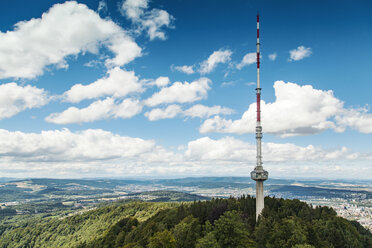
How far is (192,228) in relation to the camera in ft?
323

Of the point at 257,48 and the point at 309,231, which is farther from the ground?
the point at 257,48

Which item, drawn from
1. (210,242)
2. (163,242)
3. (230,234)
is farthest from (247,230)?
(210,242)

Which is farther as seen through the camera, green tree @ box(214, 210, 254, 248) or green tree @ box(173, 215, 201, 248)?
green tree @ box(173, 215, 201, 248)

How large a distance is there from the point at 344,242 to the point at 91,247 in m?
116

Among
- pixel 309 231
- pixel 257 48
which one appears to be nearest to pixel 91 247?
pixel 309 231

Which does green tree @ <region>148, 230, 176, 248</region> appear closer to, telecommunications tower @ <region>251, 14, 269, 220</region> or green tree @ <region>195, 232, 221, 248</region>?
green tree @ <region>195, 232, 221, 248</region>

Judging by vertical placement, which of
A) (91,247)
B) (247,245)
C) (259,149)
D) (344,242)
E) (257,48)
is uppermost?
(257,48)

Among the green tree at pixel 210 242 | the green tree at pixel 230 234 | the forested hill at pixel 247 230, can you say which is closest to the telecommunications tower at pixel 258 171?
the forested hill at pixel 247 230

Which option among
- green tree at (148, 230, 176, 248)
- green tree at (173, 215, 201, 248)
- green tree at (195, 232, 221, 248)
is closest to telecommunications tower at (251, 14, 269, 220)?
green tree at (173, 215, 201, 248)

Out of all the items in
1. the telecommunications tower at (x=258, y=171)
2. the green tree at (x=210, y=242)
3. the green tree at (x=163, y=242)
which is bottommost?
the green tree at (x=163, y=242)

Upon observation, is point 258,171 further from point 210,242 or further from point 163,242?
point 210,242

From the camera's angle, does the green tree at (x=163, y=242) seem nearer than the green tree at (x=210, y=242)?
No

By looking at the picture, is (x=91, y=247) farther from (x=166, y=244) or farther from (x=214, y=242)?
(x=214, y=242)

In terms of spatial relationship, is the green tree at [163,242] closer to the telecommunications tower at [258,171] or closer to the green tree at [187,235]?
the green tree at [187,235]
